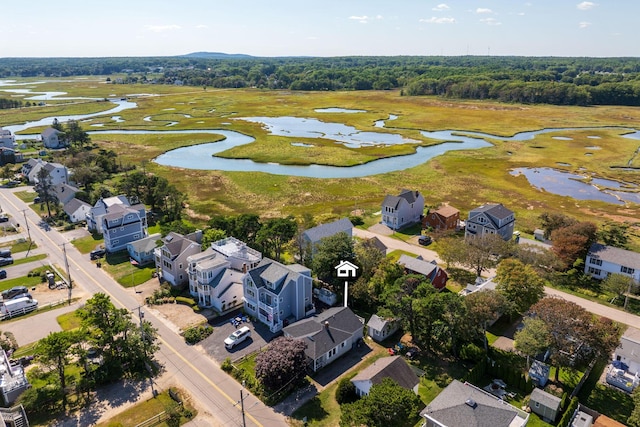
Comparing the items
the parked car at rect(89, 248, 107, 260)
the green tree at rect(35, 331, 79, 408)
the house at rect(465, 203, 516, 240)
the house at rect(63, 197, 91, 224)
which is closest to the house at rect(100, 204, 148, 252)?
the parked car at rect(89, 248, 107, 260)

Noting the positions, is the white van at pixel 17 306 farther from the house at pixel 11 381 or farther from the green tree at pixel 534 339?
the green tree at pixel 534 339

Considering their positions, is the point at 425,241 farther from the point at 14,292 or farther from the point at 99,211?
the point at 14,292

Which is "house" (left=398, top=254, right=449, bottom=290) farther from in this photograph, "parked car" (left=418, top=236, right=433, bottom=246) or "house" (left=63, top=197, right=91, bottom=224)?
"house" (left=63, top=197, right=91, bottom=224)

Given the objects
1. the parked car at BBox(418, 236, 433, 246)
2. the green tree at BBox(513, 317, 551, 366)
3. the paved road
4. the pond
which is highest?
the green tree at BBox(513, 317, 551, 366)

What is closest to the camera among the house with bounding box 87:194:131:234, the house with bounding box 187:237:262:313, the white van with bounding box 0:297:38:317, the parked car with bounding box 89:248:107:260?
the white van with bounding box 0:297:38:317

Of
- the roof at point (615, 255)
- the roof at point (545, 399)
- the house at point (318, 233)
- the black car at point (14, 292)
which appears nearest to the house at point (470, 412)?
the roof at point (545, 399)

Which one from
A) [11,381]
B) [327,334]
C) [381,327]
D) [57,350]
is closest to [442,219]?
[381,327]
